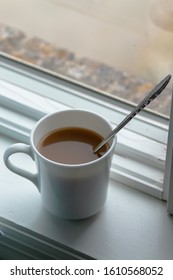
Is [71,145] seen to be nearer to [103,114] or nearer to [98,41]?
[103,114]

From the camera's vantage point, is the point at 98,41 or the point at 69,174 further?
the point at 98,41

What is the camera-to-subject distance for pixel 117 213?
2.31 feet

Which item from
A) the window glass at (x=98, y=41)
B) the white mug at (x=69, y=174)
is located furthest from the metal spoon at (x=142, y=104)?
the window glass at (x=98, y=41)

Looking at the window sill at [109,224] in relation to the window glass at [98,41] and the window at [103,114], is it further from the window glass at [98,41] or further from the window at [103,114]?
the window glass at [98,41]

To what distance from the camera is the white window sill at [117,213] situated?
675mm

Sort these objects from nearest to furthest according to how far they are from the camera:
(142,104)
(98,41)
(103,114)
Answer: (142,104) → (103,114) → (98,41)

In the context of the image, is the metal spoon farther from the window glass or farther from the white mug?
the window glass

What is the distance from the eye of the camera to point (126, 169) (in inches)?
28.4

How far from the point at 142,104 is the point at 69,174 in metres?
0.11

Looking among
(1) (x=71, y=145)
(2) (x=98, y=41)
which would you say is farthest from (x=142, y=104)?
(2) (x=98, y=41)

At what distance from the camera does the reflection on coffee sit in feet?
2.14

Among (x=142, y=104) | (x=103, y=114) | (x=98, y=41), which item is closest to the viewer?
(x=142, y=104)

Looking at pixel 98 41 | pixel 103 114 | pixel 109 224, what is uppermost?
pixel 98 41
